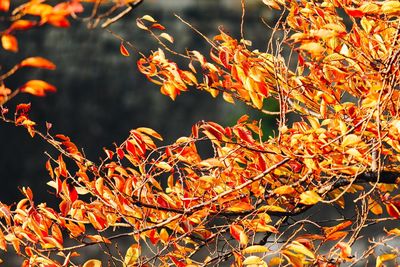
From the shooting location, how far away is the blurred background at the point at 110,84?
6109 millimetres

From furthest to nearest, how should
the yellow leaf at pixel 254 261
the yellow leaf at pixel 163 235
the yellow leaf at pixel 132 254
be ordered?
the yellow leaf at pixel 163 235
the yellow leaf at pixel 132 254
the yellow leaf at pixel 254 261

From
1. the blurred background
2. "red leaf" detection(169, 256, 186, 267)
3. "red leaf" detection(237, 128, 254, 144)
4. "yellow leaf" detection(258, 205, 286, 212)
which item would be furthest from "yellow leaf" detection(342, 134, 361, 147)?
the blurred background

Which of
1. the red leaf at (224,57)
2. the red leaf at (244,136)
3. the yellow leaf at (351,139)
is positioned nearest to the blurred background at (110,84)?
the red leaf at (224,57)

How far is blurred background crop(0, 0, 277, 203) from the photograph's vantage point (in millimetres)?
6109

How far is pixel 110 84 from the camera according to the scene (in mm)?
6340

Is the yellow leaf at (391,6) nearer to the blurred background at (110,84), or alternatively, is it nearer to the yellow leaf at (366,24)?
the yellow leaf at (366,24)

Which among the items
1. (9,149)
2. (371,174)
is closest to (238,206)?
(371,174)

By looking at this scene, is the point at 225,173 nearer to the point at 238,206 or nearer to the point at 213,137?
the point at 238,206

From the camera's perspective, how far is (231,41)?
2.65 m

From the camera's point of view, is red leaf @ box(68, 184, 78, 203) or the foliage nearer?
the foliage

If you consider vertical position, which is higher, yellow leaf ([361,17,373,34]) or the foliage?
yellow leaf ([361,17,373,34])

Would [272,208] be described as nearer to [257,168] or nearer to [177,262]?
[257,168]

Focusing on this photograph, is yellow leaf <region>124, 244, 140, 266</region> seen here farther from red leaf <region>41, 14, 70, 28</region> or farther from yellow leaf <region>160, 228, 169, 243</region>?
red leaf <region>41, 14, 70, 28</region>

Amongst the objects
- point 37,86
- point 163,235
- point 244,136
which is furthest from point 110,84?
point 37,86
